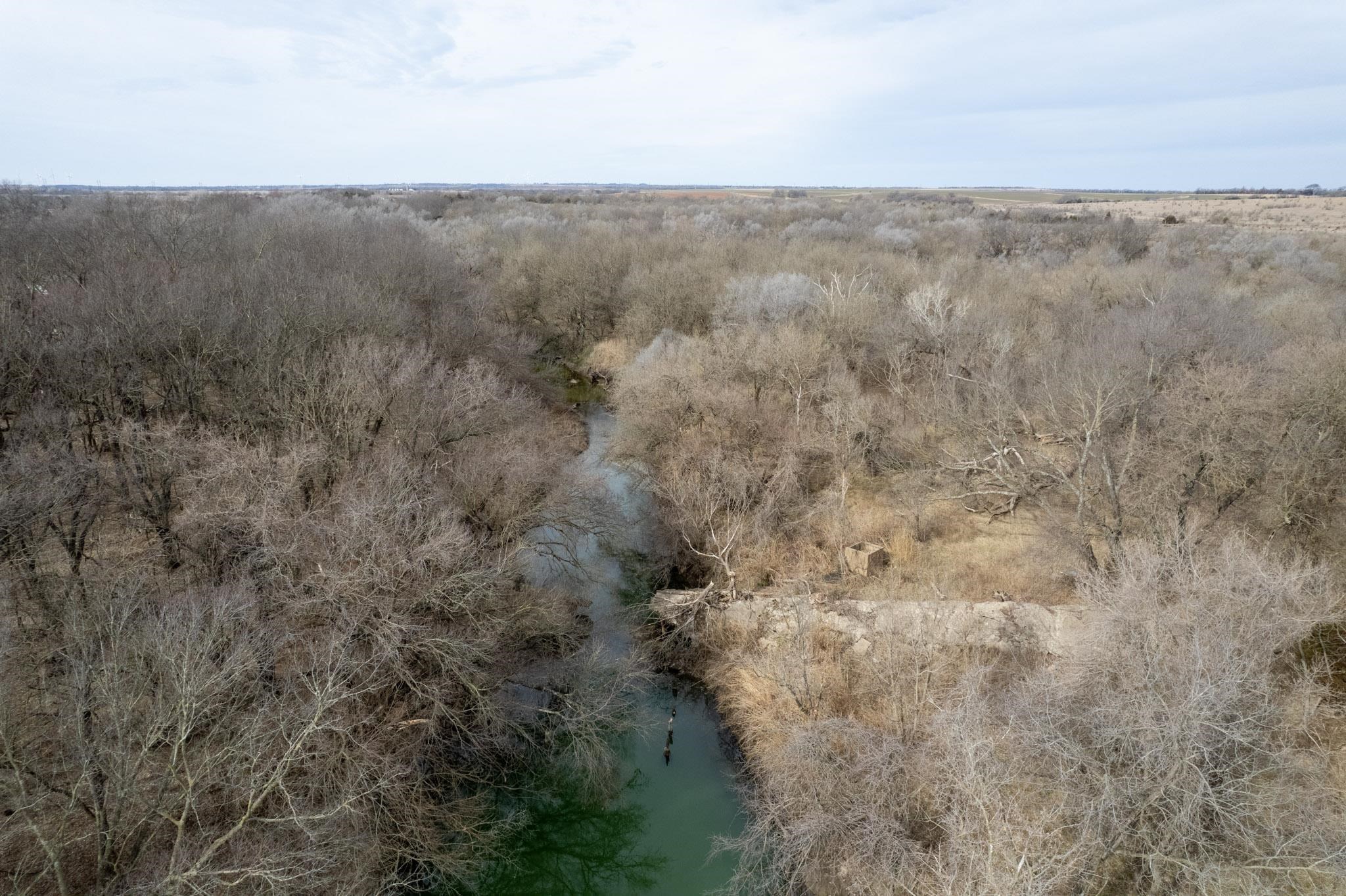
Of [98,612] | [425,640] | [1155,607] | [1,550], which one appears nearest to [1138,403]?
[1155,607]

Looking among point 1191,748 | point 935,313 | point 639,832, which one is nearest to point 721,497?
point 639,832

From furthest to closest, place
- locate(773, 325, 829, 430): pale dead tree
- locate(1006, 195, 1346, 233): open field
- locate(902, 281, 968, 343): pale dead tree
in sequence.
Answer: locate(1006, 195, 1346, 233): open field
locate(902, 281, 968, 343): pale dead tree
locate(773, 325, 829, 430): pale dead tree

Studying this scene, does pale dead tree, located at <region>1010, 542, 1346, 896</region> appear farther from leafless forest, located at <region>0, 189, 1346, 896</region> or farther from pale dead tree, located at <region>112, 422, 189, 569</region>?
pale dead tree, located at <region>112, 422, 189, 569</region>

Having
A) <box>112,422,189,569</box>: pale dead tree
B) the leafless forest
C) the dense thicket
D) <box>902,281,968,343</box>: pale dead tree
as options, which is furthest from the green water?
<box>902,281,968,343</box>: pale dead tree

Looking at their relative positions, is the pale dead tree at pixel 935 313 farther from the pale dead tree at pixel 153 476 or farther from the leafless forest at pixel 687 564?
the pale dead tree at pixel 153 476

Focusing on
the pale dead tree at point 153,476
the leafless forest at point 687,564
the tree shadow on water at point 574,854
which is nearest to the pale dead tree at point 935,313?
the leafless forest at point 687,564

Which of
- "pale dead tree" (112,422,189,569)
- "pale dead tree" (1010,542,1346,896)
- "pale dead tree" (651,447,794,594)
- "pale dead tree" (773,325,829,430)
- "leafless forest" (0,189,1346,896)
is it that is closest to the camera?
"pale dead tree" (1010,542,1346,896)

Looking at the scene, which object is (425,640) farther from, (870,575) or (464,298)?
(464,298)
